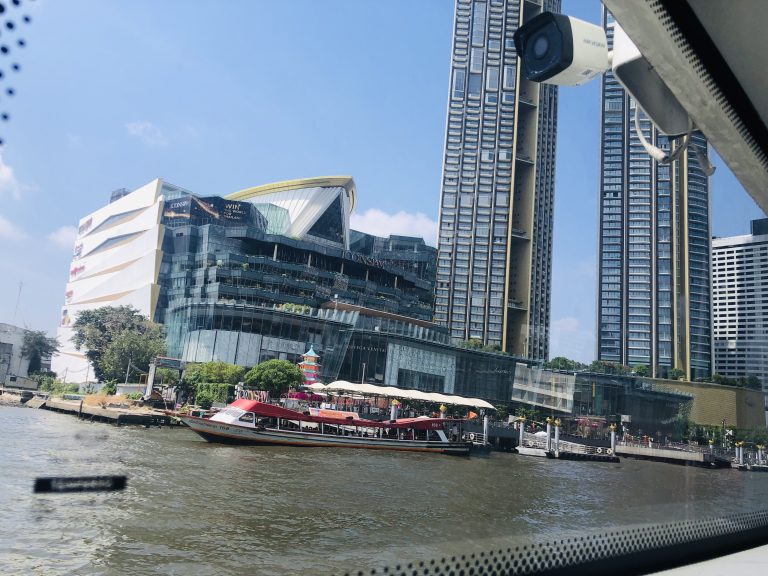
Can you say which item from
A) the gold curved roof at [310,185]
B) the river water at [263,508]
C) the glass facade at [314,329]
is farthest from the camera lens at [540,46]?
the gold curved roof at [310,185]

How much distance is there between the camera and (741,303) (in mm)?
2977

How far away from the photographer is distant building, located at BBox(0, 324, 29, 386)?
1.39 meters

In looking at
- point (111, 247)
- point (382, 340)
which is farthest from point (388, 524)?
point (382, 340)

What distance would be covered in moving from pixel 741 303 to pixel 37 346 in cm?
330

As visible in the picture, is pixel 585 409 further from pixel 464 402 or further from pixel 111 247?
pixel 464 402

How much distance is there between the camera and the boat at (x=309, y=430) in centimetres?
1359

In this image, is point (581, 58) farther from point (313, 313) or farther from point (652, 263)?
point (313, 313)

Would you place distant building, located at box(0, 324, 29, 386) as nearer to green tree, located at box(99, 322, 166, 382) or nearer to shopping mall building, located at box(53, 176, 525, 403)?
green tree, located at box(99, 322, 166, 382)

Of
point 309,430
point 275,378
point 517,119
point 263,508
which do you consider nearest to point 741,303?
point 517,119

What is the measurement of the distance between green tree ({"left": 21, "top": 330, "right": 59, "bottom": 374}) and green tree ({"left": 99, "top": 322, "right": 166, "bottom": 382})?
340 cm

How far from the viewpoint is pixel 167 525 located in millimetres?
4031

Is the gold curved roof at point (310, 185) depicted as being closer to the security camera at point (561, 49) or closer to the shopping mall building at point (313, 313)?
the shopping mall building at point (313, 313)

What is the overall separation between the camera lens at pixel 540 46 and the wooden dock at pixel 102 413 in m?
2.61

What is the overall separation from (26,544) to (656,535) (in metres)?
2.70
